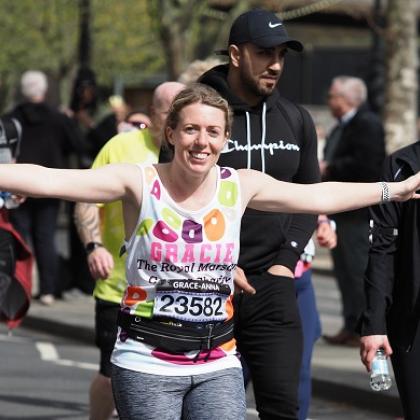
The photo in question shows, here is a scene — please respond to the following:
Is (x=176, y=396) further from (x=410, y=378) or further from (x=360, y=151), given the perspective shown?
(x=360, y=151)

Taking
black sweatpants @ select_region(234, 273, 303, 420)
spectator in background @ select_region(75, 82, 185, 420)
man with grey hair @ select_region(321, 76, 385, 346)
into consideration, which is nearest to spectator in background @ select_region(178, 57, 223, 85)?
spectator in background @ select_region(75, 82, 185, 420)

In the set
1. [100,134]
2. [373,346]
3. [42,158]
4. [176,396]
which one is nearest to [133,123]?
[373,346]

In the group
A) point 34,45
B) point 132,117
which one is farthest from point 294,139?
point 34,45

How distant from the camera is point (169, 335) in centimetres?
475

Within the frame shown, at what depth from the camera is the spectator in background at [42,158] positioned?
13.5 meters

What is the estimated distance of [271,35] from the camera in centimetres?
583

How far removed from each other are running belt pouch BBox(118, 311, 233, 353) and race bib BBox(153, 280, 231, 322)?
0.12ft

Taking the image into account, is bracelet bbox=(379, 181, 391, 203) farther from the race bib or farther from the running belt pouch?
the running belt pouch

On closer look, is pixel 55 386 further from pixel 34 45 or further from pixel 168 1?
pixel 34 45

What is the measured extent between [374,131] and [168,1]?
36.0 feet

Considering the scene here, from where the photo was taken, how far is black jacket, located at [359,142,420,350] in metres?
5.38

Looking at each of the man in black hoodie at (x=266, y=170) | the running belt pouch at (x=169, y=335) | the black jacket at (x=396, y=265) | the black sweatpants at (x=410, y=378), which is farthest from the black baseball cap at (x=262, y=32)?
the running belt pouch at (x=169, y=335)

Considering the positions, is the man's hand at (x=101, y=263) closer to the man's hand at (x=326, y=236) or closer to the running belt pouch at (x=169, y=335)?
the man's hand at (x=326, y=236)

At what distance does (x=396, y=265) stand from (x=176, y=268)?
1.11 m
